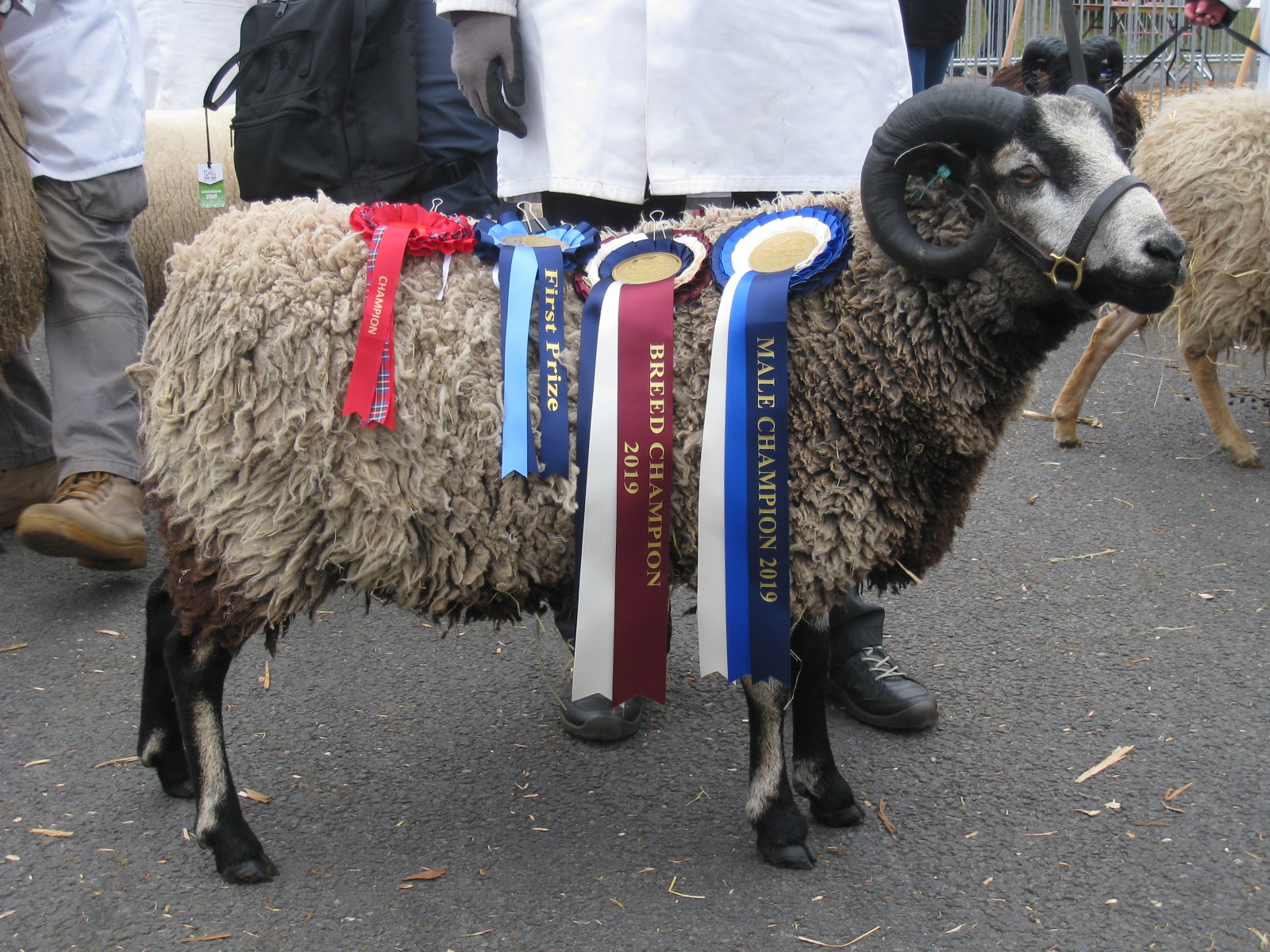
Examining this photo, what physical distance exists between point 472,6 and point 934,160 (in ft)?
3.71

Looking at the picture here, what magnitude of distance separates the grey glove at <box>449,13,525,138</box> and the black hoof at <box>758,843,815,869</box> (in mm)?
1807

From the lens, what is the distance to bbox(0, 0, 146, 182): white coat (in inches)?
131

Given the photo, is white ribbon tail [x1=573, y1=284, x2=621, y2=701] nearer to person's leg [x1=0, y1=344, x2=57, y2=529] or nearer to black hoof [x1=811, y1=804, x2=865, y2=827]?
black hoof [x1=811, y1=804, x2=865, y2=827]

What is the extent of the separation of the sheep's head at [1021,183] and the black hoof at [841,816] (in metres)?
1.20

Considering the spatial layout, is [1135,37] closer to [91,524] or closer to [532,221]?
[532,221]

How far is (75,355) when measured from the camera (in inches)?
139

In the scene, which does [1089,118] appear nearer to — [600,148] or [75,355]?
[600,148]

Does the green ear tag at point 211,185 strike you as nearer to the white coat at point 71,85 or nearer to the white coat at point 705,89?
the white coat at point 71,85

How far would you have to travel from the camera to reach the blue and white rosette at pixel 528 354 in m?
2.05

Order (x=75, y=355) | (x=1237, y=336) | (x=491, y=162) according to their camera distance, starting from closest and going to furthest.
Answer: (x=75, y=355) < (x=491, y=162) < (x=1237, y=336)

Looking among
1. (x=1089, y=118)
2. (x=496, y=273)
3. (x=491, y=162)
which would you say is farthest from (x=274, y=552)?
(x=491, y=162)

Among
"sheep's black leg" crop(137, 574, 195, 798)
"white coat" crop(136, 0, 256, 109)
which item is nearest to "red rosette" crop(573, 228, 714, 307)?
"sheep's black leg" crop(137, 574, 195, 798)

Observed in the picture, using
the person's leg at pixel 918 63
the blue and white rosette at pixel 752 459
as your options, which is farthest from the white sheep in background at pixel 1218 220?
the blue and white rosette at pixel 752 459

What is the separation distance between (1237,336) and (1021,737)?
8.42 feet
